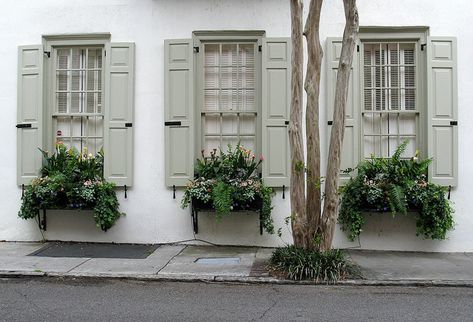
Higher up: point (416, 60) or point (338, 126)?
point (416, 60)

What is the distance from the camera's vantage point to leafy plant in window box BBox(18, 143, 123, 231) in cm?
850

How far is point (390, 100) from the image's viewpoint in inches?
355

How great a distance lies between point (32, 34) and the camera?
30.0 ft

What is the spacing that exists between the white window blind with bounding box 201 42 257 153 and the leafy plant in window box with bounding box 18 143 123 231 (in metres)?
1.99

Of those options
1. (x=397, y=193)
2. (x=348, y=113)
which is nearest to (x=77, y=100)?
(x=348, y=113)

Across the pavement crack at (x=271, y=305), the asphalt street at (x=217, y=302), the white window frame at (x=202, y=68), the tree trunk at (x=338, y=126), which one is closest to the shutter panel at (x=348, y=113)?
the white window frame at (x=202, y=68)

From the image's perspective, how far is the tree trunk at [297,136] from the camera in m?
6.99

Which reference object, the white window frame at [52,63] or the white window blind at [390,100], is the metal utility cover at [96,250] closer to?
the white window frame at [52,63]

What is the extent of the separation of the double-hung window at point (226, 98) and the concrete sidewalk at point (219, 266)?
1433 millimetres

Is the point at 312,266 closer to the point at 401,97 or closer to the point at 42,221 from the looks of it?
the point at 401,97

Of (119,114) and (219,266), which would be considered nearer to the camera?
(219,266)

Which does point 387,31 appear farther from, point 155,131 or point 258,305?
point 258,305

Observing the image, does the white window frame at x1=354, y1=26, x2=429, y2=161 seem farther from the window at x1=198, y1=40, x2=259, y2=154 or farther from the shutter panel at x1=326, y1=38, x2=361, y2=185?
the window at x1=198, y1=40, x2=259, y2=154

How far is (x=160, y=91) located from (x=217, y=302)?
175 inches
